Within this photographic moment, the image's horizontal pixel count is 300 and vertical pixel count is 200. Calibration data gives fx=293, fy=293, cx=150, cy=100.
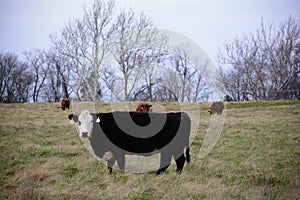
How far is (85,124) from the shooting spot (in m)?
6.83

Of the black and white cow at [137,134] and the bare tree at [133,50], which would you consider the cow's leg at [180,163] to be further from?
the bare tree at [133,50]

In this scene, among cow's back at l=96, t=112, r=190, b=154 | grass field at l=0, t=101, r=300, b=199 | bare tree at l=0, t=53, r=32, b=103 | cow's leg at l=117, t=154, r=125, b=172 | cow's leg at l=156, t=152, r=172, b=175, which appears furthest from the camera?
bare tree at l=0, t=53, r=32, b=103

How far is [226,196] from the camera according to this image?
461cm

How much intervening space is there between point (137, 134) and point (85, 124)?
1.24 meters

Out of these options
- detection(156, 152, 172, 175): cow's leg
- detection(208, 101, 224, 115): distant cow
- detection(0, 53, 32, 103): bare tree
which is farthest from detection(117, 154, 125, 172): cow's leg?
detection(0, 53, 32, 103): bare tree

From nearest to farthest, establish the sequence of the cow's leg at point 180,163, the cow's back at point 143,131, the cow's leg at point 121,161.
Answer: the cow's leg at point 180,163 → the cow's leg at point 121,161 → the cow's back at point 143,131

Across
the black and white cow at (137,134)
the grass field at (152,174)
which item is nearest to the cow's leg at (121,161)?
the black and white cow at (137,134)

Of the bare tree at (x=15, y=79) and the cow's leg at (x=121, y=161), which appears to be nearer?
the cow's leg at (x=121, y=161)

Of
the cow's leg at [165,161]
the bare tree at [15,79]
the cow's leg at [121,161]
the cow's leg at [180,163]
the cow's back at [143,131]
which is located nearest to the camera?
the cow's leg at [180,163]

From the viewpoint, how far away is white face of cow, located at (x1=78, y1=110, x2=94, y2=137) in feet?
22.0

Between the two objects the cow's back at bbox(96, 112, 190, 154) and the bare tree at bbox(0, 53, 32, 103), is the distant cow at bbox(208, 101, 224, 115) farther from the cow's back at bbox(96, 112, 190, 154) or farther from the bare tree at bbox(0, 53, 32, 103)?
the bare tree at bbox(0, 53, 32, 103)

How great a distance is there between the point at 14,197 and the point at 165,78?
92.3 ft

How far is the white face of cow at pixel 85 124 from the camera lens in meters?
6.71

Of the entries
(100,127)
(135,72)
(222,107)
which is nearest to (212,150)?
(100,127)
